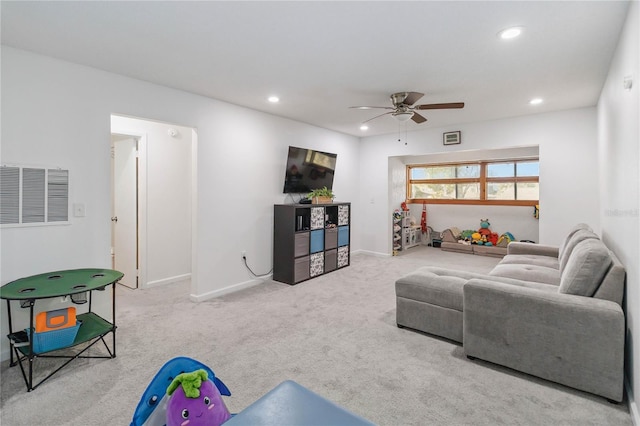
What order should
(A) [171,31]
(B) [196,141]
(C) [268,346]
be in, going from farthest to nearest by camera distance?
(B) [196,141] < (C) [268,346] < (A) [171,31]

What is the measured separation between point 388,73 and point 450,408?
2849 millimetres

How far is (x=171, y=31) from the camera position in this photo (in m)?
2.37

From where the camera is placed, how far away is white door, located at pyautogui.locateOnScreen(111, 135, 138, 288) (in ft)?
14.7

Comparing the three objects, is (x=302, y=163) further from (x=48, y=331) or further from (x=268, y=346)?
(x=48, y=331)

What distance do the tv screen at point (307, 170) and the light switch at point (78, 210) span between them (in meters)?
2.70

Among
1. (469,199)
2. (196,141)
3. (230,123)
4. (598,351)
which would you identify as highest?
(230,123)

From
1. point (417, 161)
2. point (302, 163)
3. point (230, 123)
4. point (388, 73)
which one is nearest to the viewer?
point (388, 73)

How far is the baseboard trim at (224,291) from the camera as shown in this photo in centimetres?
397

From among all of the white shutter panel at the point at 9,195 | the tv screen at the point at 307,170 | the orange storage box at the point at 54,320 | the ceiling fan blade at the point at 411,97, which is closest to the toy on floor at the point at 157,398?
the orange storage box at the point at 54,320

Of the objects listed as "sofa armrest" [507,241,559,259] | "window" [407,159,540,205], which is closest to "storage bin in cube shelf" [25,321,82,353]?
"sofa armrest" [507,241,559,259]

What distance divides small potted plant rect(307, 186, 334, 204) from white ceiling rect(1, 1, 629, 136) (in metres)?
1.71

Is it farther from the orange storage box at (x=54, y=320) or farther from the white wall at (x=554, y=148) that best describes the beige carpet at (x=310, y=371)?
the white wall at (x=554, y=148)

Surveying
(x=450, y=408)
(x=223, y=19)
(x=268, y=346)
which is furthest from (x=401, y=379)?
(x=223, y=19)

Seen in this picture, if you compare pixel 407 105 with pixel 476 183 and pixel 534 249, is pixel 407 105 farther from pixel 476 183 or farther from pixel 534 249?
pixel 476 183
